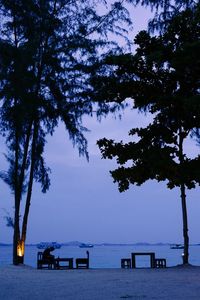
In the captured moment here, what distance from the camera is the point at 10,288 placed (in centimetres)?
1136

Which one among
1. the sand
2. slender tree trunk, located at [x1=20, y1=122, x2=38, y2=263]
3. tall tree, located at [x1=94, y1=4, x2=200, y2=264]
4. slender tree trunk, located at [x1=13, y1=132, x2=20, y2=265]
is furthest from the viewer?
slender tree trunk, located at [x1=13, y1=132, x2=20, y2=265]

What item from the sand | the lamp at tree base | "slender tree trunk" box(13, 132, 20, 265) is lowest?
the sand

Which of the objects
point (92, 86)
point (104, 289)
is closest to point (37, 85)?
point (92, 86)

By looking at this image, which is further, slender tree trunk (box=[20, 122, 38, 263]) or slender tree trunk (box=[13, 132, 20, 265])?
slender tree trunk (box=[13, 132, 20, 265])

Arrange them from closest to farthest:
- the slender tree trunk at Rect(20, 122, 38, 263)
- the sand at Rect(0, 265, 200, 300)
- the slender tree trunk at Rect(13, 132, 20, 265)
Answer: the sand at Rect(0, 265, 200, 300) → the slender tree trunk at Rect(20, 122, 38, 263) → the slender tree trunk at Rect(13, 132, 20, 265)

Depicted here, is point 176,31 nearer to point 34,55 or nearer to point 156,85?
point 156,85

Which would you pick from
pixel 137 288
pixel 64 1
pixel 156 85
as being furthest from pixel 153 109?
pixel 137 288

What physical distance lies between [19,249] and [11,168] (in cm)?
362

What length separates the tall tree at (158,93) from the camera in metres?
18.9

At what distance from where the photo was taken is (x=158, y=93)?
19562 millimetres

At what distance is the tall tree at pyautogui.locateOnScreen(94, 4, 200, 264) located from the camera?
18875 mm

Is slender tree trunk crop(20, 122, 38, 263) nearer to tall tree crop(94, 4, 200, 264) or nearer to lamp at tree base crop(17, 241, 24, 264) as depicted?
lamp at tree base crop(17, 241, 24, 264)

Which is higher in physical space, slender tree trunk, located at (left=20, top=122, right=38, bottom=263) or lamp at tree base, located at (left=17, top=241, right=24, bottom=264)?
slender tree trunk, located at (left=20, top=122, right=38, bottom=263)

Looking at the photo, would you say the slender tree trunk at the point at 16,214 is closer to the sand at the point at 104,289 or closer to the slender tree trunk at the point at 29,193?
the slender tree trunk at the point at 29,193
